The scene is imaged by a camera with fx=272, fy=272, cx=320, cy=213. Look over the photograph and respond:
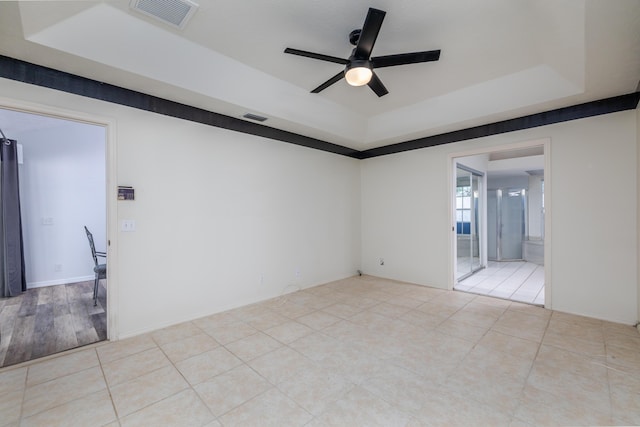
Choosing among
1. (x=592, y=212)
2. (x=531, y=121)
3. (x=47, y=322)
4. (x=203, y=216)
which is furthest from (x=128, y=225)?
(x=592, y=212)

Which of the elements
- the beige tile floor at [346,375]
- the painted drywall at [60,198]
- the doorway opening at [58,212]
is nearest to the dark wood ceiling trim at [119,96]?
the doorway opening at [58,212]

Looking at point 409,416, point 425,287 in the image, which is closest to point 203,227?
point 409,416

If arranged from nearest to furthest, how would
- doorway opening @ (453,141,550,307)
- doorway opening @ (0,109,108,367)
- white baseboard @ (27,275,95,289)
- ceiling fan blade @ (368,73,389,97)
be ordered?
1. ceiling fan blade @ (368,73,389,97)
2. doorway opening @ (0,109,108,367)
3. doorway opening @ (453,141,550,307)
4. white baseboard @ (27,275,95,289)

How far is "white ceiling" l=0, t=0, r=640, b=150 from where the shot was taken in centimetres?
206

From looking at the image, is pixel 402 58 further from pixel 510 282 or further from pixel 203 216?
pixel 510 282

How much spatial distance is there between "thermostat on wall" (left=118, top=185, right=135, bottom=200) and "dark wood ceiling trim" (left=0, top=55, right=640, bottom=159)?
0.85 metres

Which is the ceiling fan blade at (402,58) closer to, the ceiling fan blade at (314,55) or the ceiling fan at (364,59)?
the ceiling fan at (364,59)

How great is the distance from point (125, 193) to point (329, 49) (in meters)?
2.53

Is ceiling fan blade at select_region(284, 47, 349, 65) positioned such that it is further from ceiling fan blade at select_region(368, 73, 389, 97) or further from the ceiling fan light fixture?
ceiling fan blade at select_region(368, 73, 389, 97)

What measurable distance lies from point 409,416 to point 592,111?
391 centimetres

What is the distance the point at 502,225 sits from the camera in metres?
7.04

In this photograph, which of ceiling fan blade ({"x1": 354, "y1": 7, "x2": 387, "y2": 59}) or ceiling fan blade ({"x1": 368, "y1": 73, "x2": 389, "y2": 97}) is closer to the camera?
ceiling fan blade ({"x1": 354, "y1": 7, "x2": 387, "y2": 59})

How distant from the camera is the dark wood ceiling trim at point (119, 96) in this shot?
2.28 metres

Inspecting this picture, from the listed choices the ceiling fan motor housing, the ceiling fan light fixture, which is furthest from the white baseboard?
the ceiling fan motor housing
